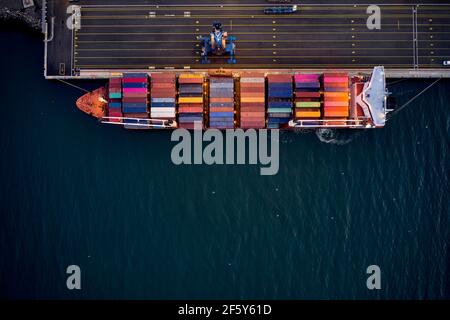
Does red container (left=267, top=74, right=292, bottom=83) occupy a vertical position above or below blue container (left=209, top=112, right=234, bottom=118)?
above

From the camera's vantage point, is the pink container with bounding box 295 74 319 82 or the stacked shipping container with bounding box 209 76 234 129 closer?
the pink container with bounding box 295 74 319 82

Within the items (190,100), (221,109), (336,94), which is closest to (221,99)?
(221,109)

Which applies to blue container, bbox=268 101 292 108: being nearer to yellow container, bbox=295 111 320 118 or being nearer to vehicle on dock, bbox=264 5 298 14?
yellow container, bbox=295 111 320 118

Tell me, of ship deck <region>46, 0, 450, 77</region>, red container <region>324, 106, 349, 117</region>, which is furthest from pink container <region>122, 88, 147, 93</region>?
red container <region>324, 106, 349, 117</region>

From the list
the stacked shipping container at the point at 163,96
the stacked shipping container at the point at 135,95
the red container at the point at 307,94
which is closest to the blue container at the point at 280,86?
the red container at the point at 307,94

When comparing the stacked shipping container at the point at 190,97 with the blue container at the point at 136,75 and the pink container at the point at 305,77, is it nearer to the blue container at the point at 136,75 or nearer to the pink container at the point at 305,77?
the blue container at the point at 136,75

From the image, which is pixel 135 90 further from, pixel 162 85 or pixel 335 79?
pixel 335 79
